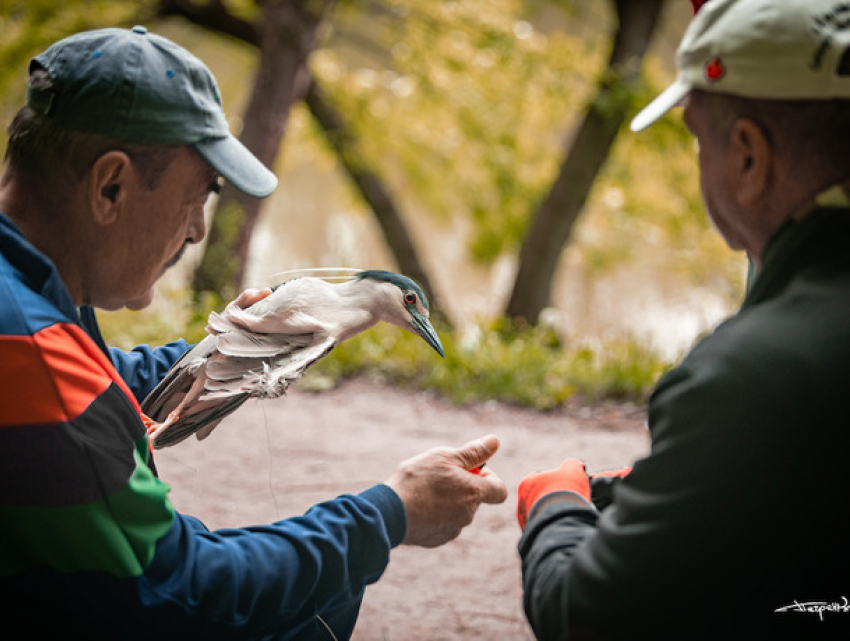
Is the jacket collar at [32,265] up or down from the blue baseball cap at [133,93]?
down

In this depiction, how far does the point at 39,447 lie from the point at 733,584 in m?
0.87

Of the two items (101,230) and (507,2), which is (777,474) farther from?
(507,2)

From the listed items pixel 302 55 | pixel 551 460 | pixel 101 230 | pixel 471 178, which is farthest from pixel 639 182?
pixel 101 230

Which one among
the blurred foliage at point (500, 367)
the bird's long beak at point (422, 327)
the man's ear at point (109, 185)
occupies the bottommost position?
the blurred foliage at point (500, 367)

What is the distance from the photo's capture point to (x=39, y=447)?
38.0 inches

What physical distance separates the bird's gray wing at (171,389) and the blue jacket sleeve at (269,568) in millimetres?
408

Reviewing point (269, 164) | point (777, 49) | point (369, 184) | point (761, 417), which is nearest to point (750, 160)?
point (777, 49)

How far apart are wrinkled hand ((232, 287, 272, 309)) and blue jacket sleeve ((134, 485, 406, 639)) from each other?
1.80 ft

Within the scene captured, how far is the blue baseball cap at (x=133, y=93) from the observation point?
3.70 ft

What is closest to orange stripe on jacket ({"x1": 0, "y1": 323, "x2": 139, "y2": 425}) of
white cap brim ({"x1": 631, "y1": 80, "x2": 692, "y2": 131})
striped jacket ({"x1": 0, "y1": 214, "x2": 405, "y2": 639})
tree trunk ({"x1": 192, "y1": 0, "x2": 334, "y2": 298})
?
striped jacket ({"x1": 0, "y1": 214, "x2": 405, "y2": 639})

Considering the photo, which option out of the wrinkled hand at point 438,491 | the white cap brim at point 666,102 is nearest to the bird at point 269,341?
the wrinkled hand at point 438,491

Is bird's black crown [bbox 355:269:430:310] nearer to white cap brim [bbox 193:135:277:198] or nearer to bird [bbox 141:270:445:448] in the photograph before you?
bird [bbox 141:270:445:448]

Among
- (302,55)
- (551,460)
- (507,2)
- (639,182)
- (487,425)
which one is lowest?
(487,425)

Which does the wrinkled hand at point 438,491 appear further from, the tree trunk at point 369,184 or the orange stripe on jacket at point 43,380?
the tree trunk at point 369,184
